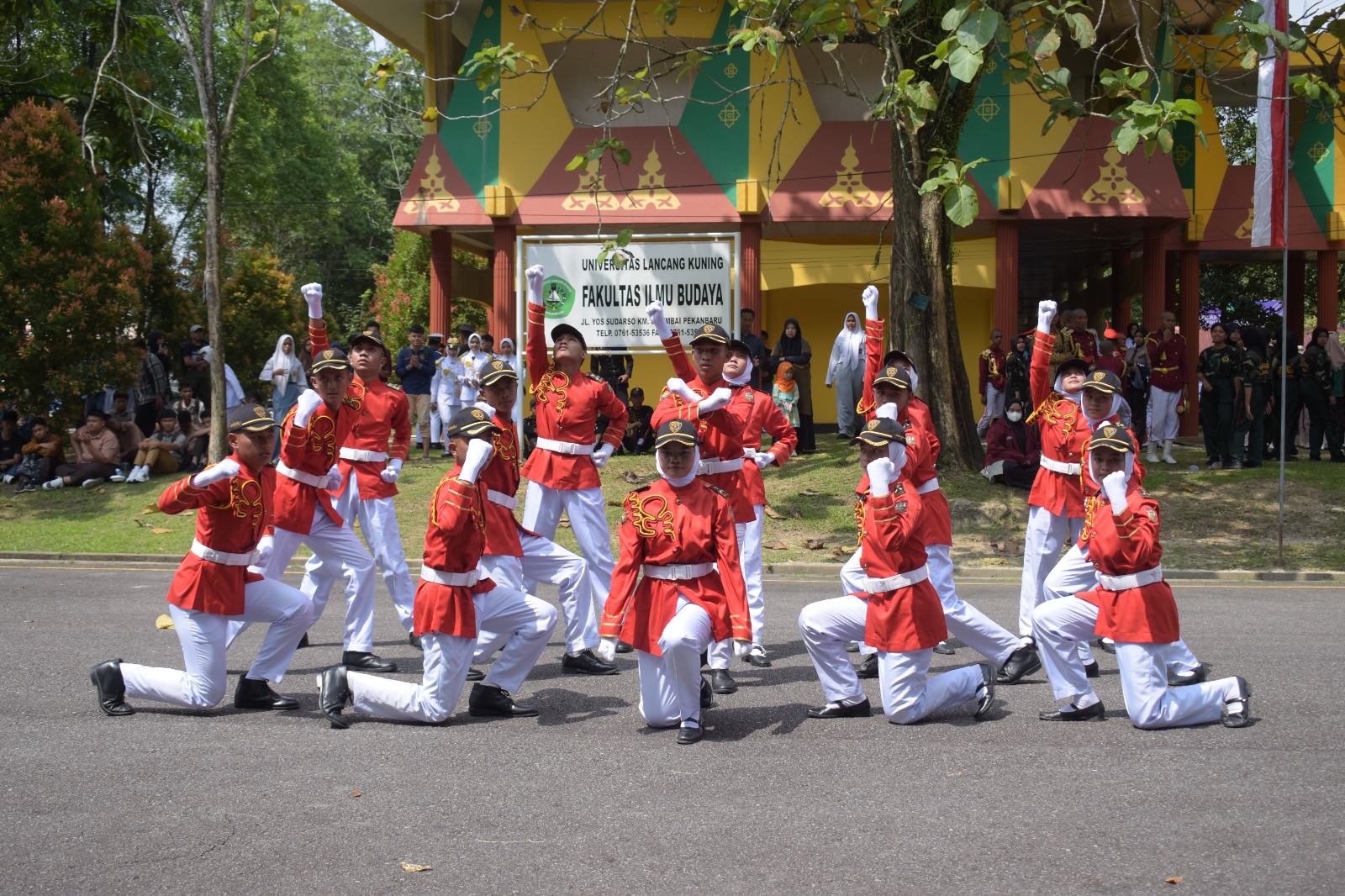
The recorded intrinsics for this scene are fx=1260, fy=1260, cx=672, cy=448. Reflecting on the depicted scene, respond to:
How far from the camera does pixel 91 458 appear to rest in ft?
59.3

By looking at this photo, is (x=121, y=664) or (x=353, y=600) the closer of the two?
(x=121, y=664)

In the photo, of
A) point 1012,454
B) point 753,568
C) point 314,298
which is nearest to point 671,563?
point 753,568

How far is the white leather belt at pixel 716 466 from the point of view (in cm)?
881

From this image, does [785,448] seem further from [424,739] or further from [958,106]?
[958,106]

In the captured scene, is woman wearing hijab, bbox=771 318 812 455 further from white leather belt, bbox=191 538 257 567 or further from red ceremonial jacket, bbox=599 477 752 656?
white leather belt, bbox=191 538 257 567

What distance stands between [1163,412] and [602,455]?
1131 cm

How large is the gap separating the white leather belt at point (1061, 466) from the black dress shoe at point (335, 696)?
489cm

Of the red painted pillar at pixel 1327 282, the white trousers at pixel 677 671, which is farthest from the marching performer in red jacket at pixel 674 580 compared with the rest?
the red painted pillar at pixel 1327 282

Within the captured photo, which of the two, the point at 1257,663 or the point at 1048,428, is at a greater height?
the point at 1048,428

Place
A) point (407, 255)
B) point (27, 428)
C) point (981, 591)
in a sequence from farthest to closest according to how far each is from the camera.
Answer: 1. point (407, 255)
2. point (27, 428)
3. point (981, 591)

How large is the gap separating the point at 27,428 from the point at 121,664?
1358 cm

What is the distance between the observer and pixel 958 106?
15906 millimetres

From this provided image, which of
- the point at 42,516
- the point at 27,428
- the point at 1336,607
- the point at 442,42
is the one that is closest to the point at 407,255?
the point at 442,42

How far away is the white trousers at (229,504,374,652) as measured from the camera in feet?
28.2
